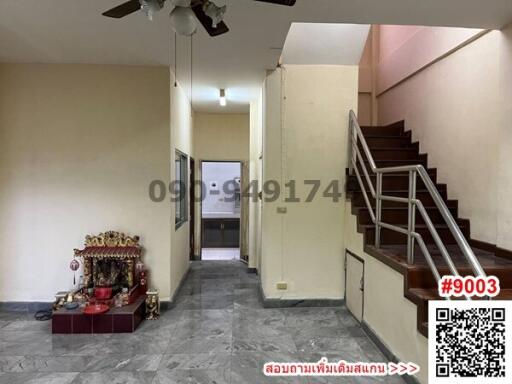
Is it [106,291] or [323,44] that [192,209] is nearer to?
[106,291]

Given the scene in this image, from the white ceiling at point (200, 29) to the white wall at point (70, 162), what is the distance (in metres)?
0.26

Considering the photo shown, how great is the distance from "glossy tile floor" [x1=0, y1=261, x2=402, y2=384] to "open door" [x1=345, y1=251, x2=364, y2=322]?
13cm

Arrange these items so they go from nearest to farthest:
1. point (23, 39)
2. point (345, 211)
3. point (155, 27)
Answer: point (155, 27) → point (23, 39) → point (345, 211)

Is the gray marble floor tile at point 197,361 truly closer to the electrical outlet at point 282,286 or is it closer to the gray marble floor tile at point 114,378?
the gray marble floor tile at point 114,378

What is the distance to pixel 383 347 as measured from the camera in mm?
2877

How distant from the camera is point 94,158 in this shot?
12.5ft

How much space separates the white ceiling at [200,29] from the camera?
102 inches

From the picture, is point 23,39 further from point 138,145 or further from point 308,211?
point 308,211

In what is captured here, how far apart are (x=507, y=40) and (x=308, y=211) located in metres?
2.54

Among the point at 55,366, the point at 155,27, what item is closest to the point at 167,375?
the point at 55,366

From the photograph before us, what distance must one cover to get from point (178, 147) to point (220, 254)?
3.37 m

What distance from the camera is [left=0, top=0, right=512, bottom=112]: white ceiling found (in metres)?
2.60

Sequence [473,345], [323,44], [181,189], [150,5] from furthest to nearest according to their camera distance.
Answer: [181,189], [323,44], [473,345], [150,5]

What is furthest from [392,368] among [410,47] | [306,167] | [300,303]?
[410,47]
